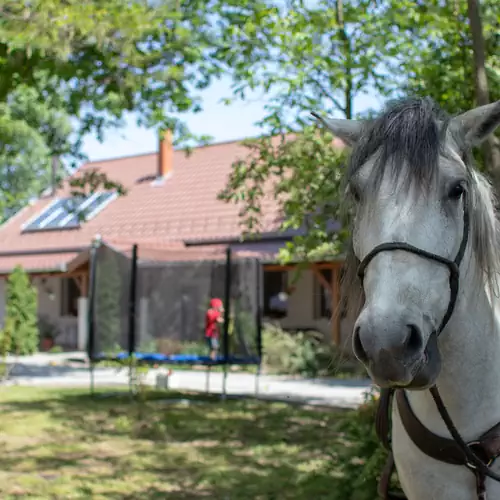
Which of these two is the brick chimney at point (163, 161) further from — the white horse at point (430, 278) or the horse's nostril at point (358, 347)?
the horse's nostril at point (358, 347)

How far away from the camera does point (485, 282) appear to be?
2.43 metres

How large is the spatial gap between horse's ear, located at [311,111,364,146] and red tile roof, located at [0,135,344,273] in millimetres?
16753

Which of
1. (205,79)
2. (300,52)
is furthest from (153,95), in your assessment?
(300,52)

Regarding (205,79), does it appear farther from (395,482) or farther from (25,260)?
(25,260)

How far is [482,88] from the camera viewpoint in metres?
4.77

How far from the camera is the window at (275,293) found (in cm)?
2127

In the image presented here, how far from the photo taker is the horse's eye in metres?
2.18

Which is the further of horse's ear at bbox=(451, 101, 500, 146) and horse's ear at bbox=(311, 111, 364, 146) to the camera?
horse's ear at bbox=(311, 111, 364, 146)

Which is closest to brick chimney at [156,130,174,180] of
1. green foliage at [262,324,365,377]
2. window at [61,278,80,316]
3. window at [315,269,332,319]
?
window at [61,278,80,316]

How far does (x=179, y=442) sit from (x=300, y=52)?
472cm

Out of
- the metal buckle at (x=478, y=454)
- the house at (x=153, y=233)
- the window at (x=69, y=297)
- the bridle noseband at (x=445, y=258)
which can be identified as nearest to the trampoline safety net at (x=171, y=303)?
the house at (x=153, y=233)

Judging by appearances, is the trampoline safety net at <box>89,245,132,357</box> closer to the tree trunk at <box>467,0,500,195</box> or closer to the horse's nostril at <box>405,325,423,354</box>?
the tree trunk at <box>467,0,500,195</box>

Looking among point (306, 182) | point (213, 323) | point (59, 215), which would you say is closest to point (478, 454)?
point (306, 182)

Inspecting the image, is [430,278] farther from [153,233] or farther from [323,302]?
[153,233]
